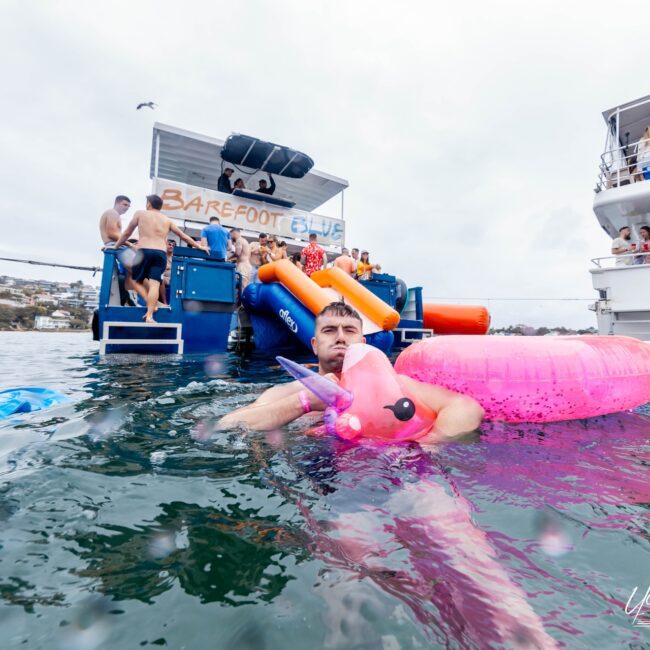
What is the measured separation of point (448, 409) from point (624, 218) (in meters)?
11.5

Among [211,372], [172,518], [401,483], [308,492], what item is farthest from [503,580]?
[211,372]

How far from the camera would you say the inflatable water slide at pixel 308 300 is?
5.67 metres

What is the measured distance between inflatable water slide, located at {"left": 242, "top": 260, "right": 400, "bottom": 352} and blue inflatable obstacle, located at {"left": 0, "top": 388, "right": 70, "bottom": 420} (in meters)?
3.40

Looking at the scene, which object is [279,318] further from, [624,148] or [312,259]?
[624,148]

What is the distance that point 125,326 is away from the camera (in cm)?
590

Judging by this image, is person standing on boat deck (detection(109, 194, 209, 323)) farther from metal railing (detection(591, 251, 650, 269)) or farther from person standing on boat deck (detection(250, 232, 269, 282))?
metal railing (detection(591, 251, 650, 269))

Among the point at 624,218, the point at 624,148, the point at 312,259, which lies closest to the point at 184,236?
the point at 312,259

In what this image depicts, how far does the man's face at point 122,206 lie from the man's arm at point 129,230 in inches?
24.7

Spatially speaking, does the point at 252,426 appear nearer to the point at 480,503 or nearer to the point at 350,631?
the point at 480,503

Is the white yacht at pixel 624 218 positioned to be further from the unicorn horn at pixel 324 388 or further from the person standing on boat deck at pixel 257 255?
the unicorn horn at pixel 324 388

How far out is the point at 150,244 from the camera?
5.55 m

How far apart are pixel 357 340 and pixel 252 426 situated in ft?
2.91

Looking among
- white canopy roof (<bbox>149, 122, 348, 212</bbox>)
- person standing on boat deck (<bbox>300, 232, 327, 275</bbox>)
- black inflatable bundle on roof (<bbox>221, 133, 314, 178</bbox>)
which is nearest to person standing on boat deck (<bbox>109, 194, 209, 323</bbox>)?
person standing on boat deck (<bbox>300, 232, 327, 275</bbox>)

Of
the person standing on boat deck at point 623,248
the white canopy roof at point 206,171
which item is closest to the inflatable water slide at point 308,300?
the white canopy roof at point 206,171
